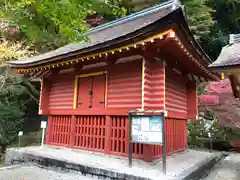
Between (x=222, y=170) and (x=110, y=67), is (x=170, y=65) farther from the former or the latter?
(x=222, y=170)

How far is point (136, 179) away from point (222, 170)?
338cm

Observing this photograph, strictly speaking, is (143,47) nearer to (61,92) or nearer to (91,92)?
(91,92)

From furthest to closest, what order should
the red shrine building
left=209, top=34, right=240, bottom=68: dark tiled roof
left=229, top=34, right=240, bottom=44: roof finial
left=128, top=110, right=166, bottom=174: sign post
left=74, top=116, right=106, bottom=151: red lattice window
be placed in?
1. left=229, top=34, right=240, bottom=44: roof finial
2. left=74, top=116, right=106, bottom=151: red lattice window
3. the red shrine building
4. left=209, top=34, right=240, bottom=68: dark tiled roof
5. left=128, top=110, right=166, bottom=174: sign post

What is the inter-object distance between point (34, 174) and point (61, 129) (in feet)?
7.62

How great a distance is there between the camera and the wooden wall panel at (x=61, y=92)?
7324 millimetres

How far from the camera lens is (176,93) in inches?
280

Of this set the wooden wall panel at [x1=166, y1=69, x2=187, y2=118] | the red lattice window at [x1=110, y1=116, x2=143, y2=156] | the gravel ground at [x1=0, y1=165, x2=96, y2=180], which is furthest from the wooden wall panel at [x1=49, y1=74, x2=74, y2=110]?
the wooden wall panel at [x1=166, y1=69, x2=187, y2=118]

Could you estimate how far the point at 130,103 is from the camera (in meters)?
5.77

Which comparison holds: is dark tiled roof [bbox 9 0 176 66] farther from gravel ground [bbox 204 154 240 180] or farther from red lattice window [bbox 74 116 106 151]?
gravel ground [bbox 204 154 240 180]

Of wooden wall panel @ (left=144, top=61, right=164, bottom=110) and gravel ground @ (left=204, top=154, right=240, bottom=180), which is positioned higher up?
wooden wall panel @ (left=144, top=61, right=164, bottom=110)

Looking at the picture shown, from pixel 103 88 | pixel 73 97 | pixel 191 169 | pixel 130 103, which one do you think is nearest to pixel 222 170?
pixel 191 169

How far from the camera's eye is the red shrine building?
199 inches

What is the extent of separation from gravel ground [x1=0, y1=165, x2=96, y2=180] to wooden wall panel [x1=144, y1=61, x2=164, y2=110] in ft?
7.59

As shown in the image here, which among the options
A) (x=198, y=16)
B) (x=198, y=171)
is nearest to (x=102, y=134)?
(x=198, y=171)
